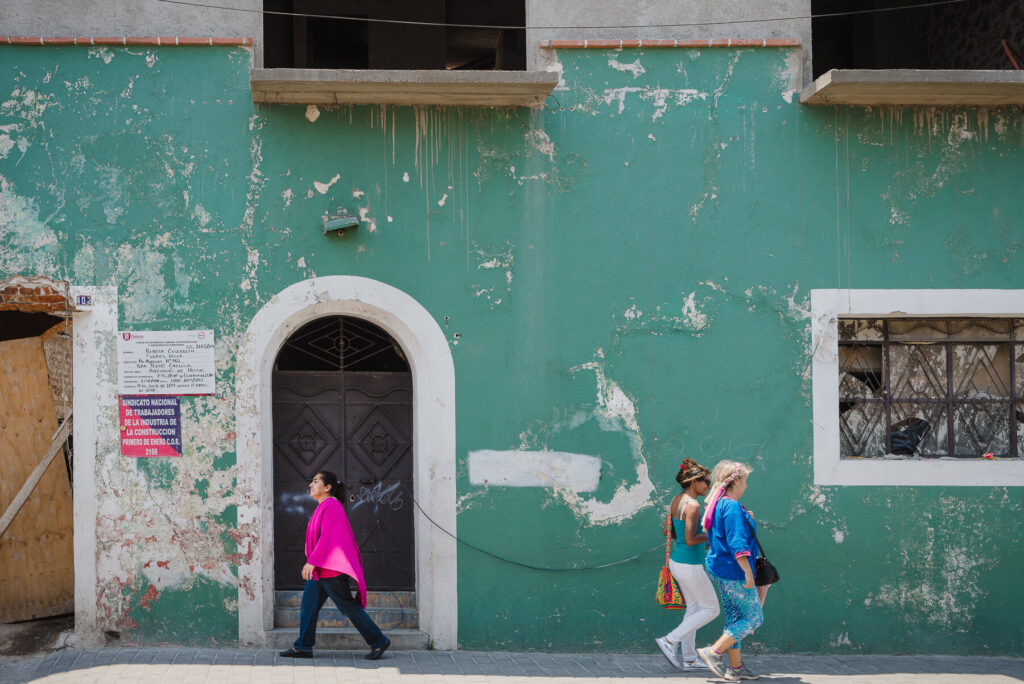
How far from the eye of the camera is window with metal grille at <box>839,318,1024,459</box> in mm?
8133

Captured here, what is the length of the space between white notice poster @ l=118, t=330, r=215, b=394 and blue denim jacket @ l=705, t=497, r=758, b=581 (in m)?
3.89

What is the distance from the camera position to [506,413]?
7809 millimetres

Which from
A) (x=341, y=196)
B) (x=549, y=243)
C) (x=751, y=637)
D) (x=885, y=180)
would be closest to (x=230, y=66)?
(x=341, y=196)

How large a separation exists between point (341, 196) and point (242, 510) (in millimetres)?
2533

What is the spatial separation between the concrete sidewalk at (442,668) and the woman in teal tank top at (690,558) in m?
0.37

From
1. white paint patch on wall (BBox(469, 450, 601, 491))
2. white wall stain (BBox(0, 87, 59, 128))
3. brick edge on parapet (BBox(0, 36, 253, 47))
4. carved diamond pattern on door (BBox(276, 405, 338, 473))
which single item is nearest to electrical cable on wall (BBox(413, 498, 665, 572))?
white paint patch on wall (BBox(469, 450, 601, 491))

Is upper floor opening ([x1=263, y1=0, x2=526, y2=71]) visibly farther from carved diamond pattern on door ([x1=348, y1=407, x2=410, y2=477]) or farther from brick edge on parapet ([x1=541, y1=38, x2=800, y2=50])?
carved diamond pattern on door ([x1=348, y1=407, x2=410, y2=477])

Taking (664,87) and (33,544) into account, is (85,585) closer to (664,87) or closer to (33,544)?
(33,544)

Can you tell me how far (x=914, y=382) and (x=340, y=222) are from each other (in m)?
4.82

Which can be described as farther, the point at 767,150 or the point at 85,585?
the point at 767,150

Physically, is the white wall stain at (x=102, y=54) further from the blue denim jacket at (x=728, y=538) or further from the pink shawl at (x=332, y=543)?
the blue denim jacket at (x=728, y=538)

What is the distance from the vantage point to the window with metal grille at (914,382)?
320 inches

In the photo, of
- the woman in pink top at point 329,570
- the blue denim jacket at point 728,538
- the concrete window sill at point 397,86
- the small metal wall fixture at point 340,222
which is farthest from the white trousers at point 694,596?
the concrete window sill at point 397,86

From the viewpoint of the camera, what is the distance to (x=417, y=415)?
7.86 m
